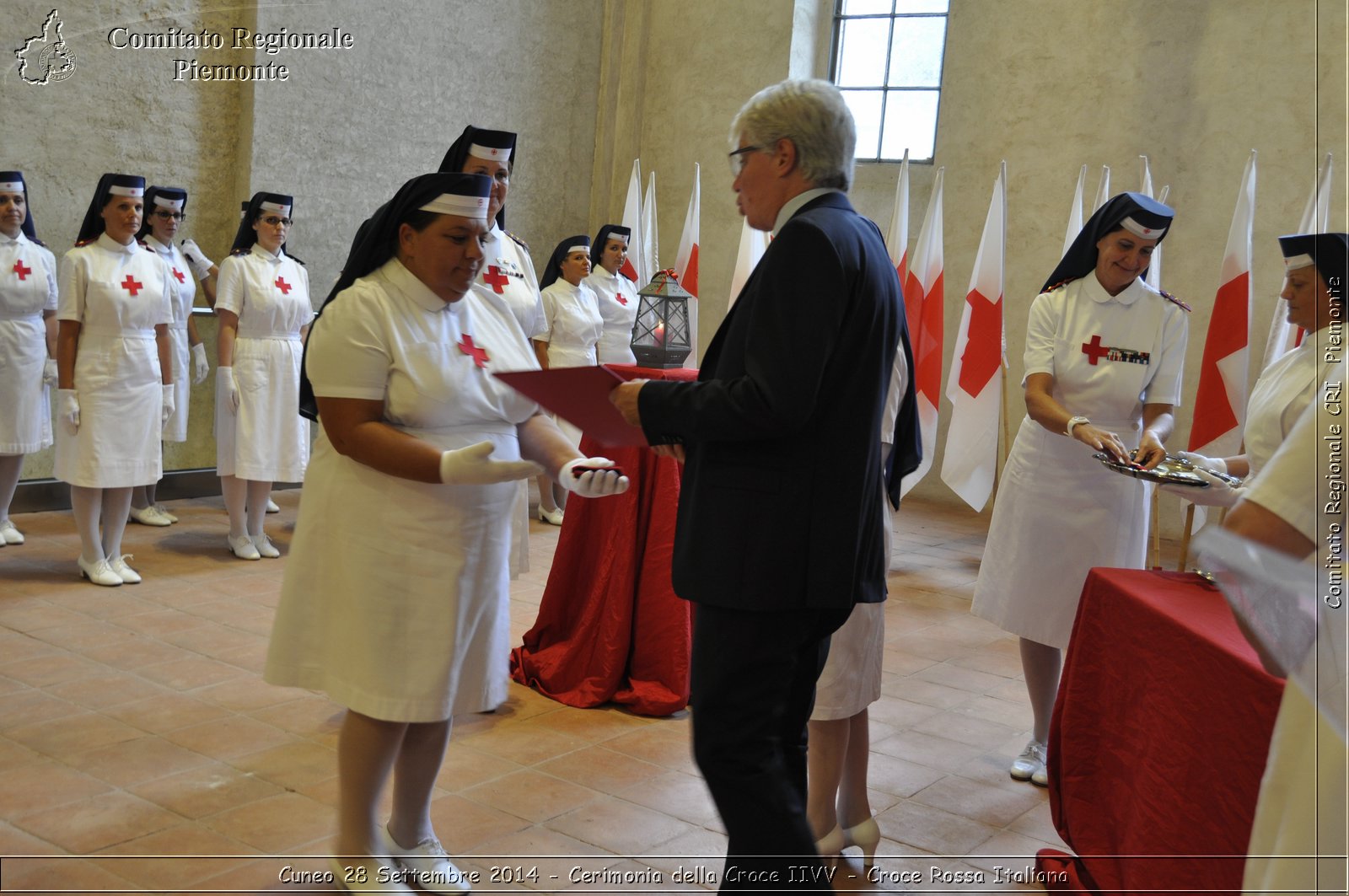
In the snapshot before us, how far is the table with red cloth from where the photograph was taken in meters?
3.96

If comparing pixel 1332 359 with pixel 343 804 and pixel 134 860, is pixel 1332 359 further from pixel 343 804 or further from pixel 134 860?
pixel 134 860

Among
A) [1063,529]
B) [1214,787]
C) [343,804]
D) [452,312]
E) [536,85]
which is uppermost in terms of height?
[536,85]

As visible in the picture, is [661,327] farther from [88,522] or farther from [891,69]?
[891,69]

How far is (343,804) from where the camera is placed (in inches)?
95.5

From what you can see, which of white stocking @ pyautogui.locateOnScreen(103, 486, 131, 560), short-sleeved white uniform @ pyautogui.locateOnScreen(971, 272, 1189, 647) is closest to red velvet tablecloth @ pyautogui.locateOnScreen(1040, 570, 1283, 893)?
short-sleeved white uniform @ pyautogui.locateOnScreen(971, 272, 1189, 647)

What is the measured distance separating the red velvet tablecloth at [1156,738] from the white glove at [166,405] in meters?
4.32

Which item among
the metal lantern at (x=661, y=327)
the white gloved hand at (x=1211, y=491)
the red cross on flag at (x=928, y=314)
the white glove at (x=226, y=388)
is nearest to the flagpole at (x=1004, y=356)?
the red cross on flag at (x=928, y=314)

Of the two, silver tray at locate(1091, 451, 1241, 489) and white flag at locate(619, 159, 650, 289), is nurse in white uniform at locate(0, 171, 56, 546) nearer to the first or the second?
white flag at locate(619, 159, 650, 289)

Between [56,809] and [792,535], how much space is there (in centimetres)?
209

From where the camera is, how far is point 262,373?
5754 millimetres

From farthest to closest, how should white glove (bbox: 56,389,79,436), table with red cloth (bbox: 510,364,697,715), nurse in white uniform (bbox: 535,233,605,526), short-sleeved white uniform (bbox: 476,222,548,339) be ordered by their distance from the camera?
nurse in white uniform (bbox: 535,233,605,526), white glove (bbox: 56,389,79,436), short-sleeved white uniform (bbox: 476,222,548,339), table with red cloth (bbox: 510,364,697,715)

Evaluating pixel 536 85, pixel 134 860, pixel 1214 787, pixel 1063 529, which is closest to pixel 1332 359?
pixel 1214 787

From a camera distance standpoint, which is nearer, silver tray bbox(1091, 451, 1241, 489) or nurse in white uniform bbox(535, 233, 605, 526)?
silver tray bbox(1091, 451, 1241, 489)

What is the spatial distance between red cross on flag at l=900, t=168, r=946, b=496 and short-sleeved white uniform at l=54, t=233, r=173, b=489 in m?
4.10
